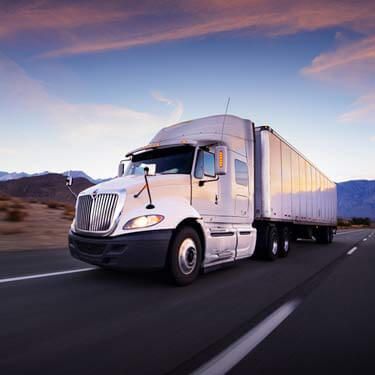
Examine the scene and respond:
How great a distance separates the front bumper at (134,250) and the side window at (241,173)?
2.76m

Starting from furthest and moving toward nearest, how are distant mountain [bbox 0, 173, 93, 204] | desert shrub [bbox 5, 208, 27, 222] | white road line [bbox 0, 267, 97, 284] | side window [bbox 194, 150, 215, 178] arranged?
1. distant mountain [bbox 0, 173, 93, 204]
2. desert shrub [bbox 5, 208, 27, 222]
3. side window [bbox 194, 150, 215, 178]
4. white road line [bbox 0, 267, 97, 284]

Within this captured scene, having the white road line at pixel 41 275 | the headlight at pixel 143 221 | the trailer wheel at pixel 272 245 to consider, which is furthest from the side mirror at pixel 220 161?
the trailer wheel at pixel 272 245

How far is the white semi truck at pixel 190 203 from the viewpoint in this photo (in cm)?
468

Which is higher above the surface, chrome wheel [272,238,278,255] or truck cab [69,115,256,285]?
truck cab [69,115,256,285]

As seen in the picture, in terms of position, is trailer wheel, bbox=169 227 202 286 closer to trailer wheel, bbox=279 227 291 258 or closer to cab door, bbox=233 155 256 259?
cab door, bbox=233 155 256 259

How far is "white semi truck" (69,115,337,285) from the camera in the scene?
468cm

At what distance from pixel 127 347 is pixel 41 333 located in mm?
903

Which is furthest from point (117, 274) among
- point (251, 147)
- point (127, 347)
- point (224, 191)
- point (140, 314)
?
point (251, 147)

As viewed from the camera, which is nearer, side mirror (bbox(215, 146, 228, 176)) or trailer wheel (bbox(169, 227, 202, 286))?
trailer wheel (bbox(169, 227, 202, 286))

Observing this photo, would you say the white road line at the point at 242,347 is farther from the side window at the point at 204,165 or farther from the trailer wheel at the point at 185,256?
the side window at the point at 204,165

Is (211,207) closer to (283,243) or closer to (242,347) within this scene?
(242,347)

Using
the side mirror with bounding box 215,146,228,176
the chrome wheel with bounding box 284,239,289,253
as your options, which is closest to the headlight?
the side mirror with bounding box 215,146,228,176

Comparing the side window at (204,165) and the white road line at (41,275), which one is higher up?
the side window at (204,165)

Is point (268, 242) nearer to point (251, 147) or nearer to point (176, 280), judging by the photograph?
point (251, 147)
